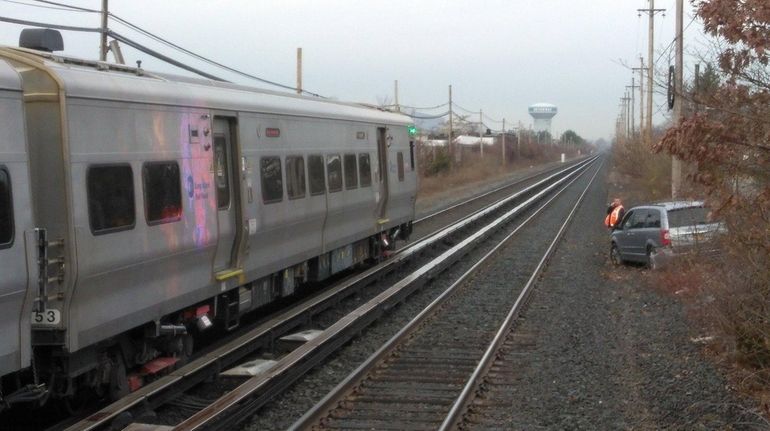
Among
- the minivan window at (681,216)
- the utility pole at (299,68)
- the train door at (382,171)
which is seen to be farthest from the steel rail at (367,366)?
the utility pole at (299,68)

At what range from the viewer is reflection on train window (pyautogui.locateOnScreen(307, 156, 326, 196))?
13445 mm

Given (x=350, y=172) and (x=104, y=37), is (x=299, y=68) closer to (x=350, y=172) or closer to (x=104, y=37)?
(x=104, y=37)

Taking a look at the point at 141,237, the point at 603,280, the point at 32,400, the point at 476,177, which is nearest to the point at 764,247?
the point at 141,237

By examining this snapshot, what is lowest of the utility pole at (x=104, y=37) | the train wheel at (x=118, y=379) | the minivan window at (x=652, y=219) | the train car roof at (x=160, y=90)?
the train wheel at (x=118, y=379)

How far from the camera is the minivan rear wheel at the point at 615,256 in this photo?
65.0ft

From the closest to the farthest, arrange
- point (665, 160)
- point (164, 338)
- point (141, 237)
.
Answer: point (141, 237) < point (164, 338) < point (665, 160)

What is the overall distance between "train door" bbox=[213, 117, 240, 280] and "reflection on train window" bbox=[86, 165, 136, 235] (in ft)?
6.35

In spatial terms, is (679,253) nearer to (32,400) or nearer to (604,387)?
(604,387)

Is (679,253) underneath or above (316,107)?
underneath

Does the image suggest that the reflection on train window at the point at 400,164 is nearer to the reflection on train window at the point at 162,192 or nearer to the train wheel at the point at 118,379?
the reflection on train window at the point at 162,192

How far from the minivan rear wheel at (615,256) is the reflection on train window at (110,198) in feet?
44.2

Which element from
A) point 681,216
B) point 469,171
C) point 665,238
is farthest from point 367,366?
point 469,171

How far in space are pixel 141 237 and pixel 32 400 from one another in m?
1.89

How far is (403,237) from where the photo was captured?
21406 mm
